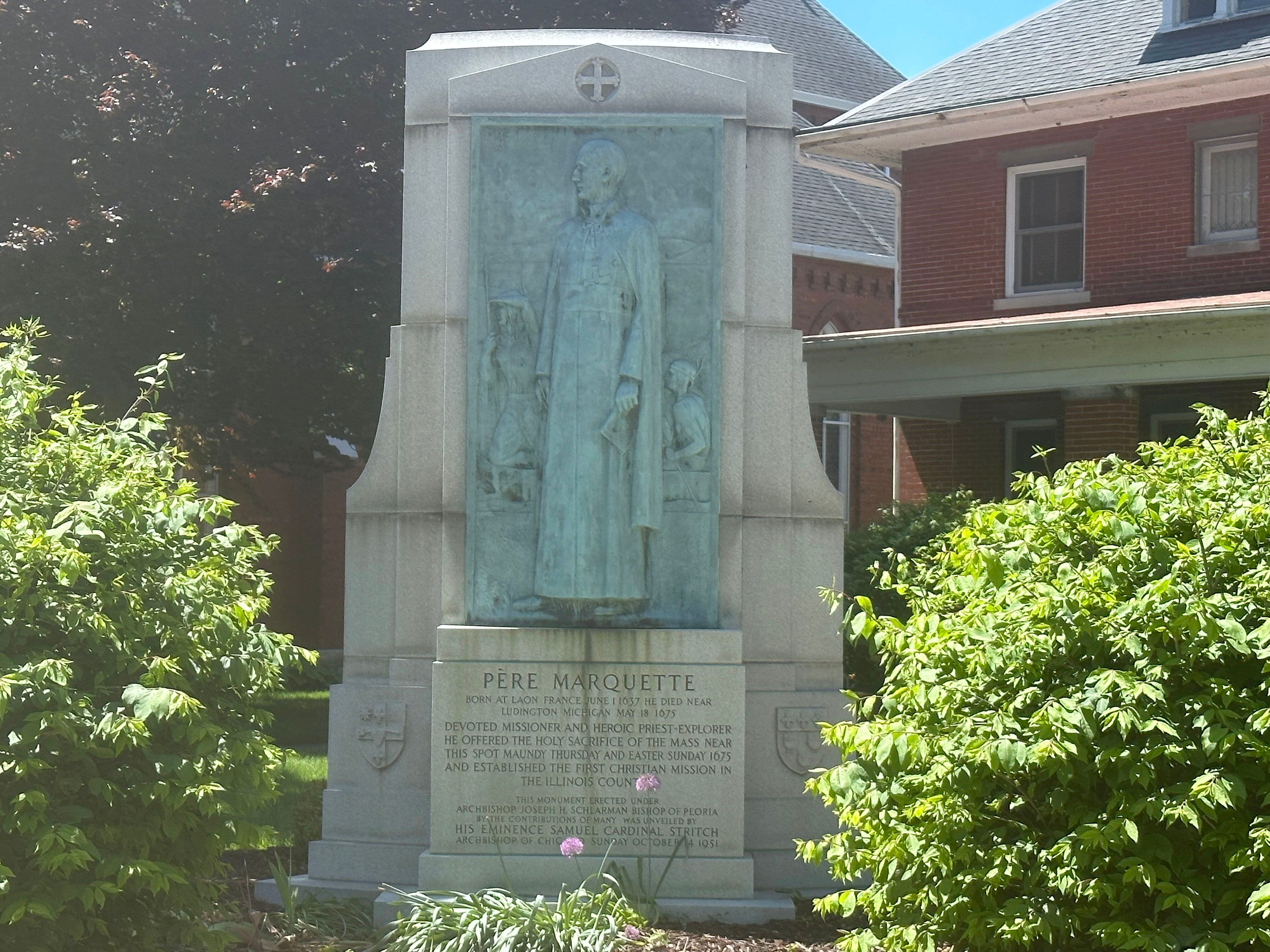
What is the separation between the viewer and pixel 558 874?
7367 millimetres

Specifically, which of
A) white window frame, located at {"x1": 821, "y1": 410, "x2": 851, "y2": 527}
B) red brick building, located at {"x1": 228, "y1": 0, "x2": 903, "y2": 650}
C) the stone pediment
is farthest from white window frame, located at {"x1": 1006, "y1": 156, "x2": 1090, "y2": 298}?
the stone pediment

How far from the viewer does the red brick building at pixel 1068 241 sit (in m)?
16.7

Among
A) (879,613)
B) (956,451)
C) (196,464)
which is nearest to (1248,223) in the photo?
(956,451)

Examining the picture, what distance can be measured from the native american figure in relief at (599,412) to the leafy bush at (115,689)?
1492 mm

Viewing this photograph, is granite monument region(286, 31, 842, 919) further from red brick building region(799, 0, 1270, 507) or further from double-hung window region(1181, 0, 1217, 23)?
double-hung window region(1181, 0, 1217, 23)

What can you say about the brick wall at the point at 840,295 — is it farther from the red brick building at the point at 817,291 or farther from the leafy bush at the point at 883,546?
the leafy bush at the point at 883,546

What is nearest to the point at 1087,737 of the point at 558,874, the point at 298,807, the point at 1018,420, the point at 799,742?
the point at 799,742

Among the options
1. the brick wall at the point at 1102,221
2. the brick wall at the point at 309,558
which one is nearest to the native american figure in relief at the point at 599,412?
the brick wall at the point at 1102,221

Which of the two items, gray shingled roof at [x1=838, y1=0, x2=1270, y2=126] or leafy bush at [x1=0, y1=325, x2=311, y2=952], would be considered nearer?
leafy bush at [x1=0, y1=325, x2=311, y2=952]

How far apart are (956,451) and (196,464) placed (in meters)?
9.58

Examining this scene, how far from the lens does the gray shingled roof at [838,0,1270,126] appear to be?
1800 centimetres

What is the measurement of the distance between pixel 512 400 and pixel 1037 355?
10.6 m

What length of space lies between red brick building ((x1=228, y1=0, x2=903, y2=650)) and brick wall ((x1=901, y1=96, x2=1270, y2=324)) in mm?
1505

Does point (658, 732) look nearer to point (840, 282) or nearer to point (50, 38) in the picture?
point (50, 38)
